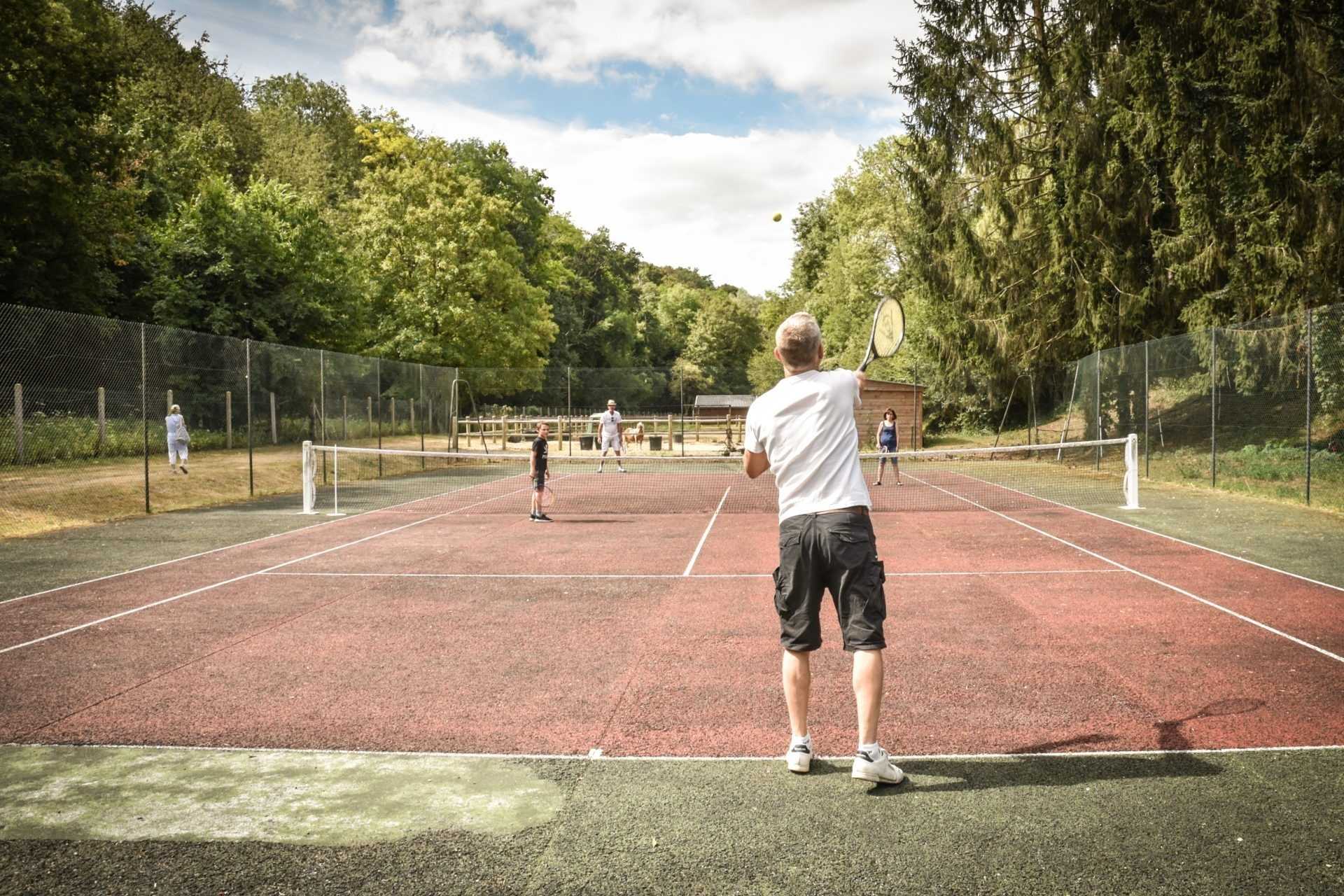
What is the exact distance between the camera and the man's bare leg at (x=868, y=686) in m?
3.96

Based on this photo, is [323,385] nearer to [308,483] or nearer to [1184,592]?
[308,483]

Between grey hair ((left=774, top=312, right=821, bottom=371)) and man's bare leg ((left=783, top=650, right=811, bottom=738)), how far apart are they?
4.15 feet

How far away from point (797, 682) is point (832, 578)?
1.64ft

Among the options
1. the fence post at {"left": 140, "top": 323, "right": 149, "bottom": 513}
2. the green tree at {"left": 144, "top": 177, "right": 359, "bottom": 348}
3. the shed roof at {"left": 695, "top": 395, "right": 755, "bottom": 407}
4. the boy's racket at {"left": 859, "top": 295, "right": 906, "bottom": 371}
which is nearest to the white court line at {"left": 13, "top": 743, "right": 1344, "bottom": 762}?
the boy's racket at {"left": 859, "top": 295, "right": 906, "bottom": 371}

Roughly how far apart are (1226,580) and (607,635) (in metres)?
6.01

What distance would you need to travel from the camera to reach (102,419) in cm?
1505

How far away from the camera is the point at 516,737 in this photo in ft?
16.1

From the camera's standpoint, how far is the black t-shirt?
49.9ft

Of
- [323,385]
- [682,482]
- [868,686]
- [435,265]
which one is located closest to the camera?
[868,686]

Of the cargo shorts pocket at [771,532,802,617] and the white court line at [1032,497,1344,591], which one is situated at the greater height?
the cargo shorts pocket at [771,532,802,617]

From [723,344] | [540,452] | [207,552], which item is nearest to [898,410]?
[540,452]

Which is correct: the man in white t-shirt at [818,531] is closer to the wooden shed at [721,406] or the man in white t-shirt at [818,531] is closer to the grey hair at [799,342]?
the grey hair at [799,342]

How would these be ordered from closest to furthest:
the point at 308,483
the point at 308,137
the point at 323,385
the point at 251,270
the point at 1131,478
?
the point at 1131,478
the point at 308,483
the point at 323,385
the point at 251,270
the point at 308,137

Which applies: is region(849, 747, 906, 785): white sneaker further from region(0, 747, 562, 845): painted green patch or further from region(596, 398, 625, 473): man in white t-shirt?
region(596, 398, 625, 473): man in white t-shirt
